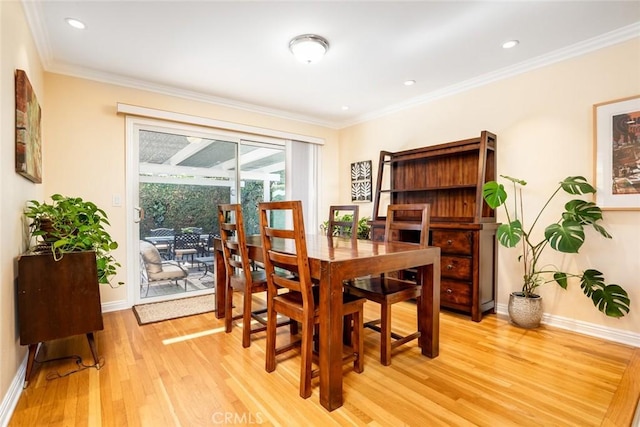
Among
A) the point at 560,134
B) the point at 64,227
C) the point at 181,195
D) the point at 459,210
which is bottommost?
the point at 64,227

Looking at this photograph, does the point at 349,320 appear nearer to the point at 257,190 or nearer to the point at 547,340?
the point at 547,340

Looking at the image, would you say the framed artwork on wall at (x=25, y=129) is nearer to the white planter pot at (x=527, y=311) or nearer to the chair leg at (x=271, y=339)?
the chair leg at (x=271, y=339)

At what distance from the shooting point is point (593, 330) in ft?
8.36

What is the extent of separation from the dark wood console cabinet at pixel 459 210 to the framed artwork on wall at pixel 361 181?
619 millimetres

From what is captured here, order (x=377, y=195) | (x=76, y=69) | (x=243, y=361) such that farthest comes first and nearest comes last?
1. (x=377, y=195)
2. (x=76, y=69)
3. (x=243, y=361)

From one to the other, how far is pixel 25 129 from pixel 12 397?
1.51 meters

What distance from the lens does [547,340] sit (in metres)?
2.46

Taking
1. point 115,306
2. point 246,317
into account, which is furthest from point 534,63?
point 115,306

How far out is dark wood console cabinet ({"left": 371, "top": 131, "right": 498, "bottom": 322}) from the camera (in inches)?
114

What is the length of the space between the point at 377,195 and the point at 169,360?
271 cm

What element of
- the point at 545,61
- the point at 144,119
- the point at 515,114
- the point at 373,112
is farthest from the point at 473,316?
the point at 144,119

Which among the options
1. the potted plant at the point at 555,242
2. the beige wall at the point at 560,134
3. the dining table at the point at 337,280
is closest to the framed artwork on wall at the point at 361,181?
the beige wall at the point at 560,134

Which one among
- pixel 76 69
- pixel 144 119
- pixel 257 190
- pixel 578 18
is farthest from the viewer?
pixel 257 190

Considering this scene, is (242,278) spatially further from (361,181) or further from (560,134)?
(560,134)
